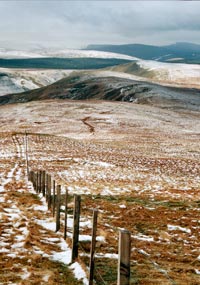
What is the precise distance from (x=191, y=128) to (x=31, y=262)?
295ft

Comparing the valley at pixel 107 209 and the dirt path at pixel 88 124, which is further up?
the valley at pixel 107 209

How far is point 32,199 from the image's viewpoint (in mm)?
20547

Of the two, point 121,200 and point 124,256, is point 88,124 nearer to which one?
point 121,200

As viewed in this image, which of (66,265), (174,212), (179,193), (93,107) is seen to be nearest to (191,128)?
(93,107)

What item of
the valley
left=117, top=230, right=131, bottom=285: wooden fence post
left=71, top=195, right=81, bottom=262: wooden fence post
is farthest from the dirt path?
left=117, top=230, right=131, bottom=285: wooden fence post

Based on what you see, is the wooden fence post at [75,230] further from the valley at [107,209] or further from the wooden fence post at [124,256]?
the wooden fence post at [124,256]

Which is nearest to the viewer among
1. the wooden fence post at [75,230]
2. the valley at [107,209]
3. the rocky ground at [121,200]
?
the valley at [107,209]

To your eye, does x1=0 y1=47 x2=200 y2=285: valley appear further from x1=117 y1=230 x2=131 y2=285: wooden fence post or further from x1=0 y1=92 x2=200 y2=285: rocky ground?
x1=117 y1=230 x2=131 y2=285: wooden fence post

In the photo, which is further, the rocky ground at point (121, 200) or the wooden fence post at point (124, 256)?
the rocky ground at point (121, 200)

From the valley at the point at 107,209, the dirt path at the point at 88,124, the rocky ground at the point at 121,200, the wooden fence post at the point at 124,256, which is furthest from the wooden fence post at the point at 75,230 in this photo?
the dirt path at the point at 88,124

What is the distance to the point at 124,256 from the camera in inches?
285

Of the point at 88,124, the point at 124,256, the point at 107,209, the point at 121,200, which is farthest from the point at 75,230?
the point at 88,124

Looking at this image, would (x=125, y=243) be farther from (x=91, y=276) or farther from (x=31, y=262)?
(x=31, y=262)

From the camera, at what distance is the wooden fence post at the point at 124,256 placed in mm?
7102
